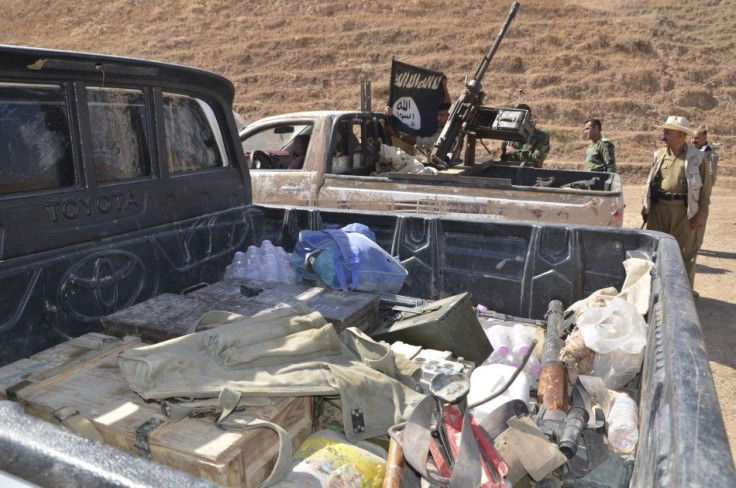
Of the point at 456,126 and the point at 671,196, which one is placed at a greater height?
the point at 456,126

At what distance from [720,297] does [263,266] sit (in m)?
5.85

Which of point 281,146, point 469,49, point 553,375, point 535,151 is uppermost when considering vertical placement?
point 469,49

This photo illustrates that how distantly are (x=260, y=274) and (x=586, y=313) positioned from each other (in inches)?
69.2

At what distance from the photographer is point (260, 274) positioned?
337 centimetres

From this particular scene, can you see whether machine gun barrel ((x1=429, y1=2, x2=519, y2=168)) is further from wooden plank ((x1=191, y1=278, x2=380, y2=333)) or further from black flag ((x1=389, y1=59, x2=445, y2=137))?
wooden plank ((x1=191, y1=278, x2=380, y2=333))

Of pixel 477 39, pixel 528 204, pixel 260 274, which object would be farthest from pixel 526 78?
pixel 260 274

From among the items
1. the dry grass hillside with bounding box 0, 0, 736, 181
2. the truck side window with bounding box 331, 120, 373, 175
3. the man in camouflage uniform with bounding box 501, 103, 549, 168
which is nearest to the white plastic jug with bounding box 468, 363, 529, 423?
the truck side window with bounding box 331, 120, 373, 175

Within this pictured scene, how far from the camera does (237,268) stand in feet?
11.1

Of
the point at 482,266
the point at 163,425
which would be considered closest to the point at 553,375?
the point at 482,266

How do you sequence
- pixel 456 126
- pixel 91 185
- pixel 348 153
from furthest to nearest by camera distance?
pixel 456 126, pixel 348 153, pixel 91 185

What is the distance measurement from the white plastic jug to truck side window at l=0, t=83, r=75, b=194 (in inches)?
75.8

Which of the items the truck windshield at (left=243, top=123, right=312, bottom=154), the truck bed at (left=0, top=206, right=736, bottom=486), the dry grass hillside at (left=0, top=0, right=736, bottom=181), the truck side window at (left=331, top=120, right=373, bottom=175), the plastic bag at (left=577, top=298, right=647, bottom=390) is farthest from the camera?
the dry grass hillside at (left=0, top=0, right=736, bottom=181)

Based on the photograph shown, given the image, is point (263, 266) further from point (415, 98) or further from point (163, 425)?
point (415, 98)

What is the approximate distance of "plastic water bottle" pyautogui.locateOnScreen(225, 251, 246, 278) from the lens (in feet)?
11.0
